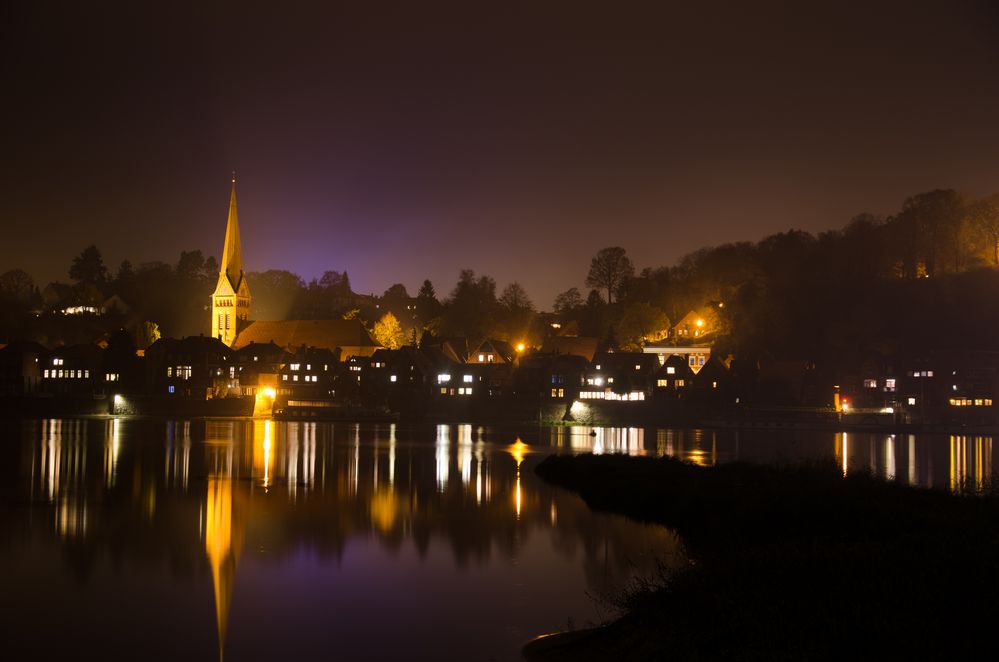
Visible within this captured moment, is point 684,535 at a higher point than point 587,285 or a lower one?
lower

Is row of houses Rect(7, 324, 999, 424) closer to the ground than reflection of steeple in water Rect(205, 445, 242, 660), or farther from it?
farther from it

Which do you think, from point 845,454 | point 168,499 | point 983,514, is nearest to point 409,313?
point 845,454

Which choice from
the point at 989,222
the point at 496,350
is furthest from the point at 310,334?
the point at 989,222

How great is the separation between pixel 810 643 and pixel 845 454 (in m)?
54.0

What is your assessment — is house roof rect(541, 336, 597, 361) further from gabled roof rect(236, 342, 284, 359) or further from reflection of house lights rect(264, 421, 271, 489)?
reflection of house lights rect(264, 421, 271, 489)

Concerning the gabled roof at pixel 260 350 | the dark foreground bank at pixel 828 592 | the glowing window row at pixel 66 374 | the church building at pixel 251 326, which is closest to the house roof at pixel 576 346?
the church building at pixel 251 326

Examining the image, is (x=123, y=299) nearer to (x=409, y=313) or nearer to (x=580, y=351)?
(x=409, y=313)

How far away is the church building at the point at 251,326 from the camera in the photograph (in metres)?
130

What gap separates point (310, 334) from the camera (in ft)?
437

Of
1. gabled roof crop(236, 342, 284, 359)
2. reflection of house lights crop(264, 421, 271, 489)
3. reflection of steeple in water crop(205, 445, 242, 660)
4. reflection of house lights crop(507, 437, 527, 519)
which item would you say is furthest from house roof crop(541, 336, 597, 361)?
reflection of steeple in water crop(205, 445, 242, 660)

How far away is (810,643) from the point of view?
39.9 feet

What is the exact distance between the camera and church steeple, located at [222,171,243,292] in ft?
501

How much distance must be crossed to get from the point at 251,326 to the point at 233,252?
20561mm

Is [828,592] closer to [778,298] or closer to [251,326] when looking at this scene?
[778,298]
